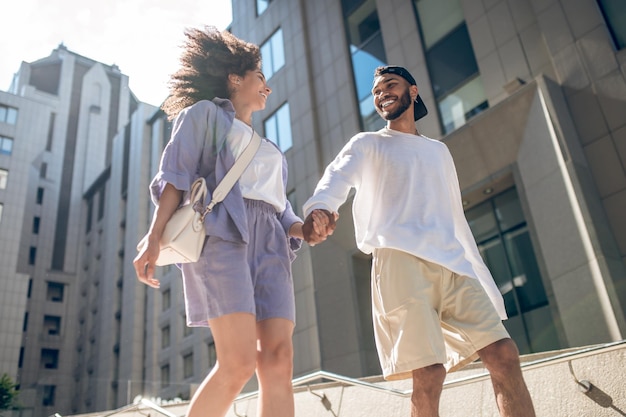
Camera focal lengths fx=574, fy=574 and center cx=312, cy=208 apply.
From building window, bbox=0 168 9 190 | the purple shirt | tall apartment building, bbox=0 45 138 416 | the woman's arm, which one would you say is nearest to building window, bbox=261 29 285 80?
the purple shirt

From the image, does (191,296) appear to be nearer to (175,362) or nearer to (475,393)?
(475,393)

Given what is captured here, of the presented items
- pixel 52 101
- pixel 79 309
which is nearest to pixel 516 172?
pixel 79 309

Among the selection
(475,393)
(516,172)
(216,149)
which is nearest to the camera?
(216,149)

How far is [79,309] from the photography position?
5331 centimetres

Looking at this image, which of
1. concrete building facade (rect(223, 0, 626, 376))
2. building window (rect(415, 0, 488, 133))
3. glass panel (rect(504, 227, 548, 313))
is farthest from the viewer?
building window (rect(415, 0, 488, 133))

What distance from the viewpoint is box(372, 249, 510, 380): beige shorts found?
2.63 metres

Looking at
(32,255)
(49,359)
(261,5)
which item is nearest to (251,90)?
(261,5)

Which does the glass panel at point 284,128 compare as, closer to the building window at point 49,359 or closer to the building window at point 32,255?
the building window at point 49,359

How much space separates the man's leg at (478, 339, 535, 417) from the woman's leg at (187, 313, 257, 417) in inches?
42.7

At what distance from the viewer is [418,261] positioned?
2.82 m

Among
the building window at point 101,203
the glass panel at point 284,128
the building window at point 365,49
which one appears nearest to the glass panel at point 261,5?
the glass panel at point 284,128

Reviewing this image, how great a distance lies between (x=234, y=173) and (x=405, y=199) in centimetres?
91

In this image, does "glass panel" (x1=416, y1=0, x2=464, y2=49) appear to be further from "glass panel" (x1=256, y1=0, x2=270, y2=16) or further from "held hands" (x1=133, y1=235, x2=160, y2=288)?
"held hands" (x1=133, y1=235, x2=160, y2=288)

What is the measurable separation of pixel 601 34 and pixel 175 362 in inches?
1137
